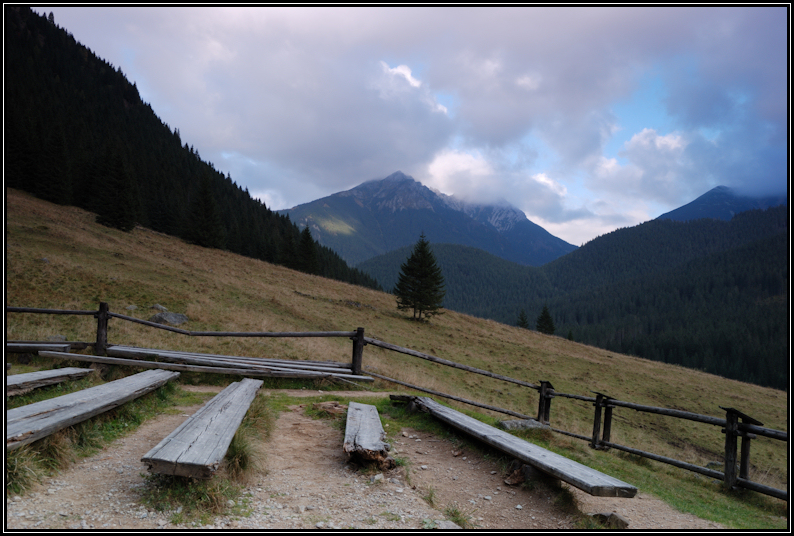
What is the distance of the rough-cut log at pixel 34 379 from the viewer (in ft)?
16.6

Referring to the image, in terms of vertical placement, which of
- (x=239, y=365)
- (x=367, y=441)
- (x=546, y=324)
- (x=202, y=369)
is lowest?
(x=546, y=324)

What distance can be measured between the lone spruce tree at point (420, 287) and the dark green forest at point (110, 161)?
86.4ft

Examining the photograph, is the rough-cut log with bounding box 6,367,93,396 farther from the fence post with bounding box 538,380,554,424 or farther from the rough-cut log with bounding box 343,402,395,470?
the fence post with bounding box 538,380,554,424

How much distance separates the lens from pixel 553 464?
3873mm

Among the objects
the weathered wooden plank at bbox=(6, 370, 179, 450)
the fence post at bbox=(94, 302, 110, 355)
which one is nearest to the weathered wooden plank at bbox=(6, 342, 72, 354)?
the fence post at bbox=(94, 302, 110, 355)

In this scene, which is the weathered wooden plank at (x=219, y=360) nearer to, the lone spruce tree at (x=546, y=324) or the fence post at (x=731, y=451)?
the fence post at (x=731, y=451)

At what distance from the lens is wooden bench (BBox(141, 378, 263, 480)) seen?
2.87 meters

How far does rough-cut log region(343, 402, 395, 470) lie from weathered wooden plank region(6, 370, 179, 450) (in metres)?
2.69

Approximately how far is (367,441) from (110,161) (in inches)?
2383

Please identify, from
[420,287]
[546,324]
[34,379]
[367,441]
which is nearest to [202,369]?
[34,379]

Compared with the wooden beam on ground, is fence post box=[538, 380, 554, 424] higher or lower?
lower

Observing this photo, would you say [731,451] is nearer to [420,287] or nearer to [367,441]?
[367,441]

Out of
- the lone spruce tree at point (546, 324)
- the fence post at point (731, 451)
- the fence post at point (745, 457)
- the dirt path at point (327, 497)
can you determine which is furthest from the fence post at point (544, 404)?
the lone spruce tree at point (546, 324)

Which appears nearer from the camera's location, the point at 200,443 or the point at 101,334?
the point at 200,443
